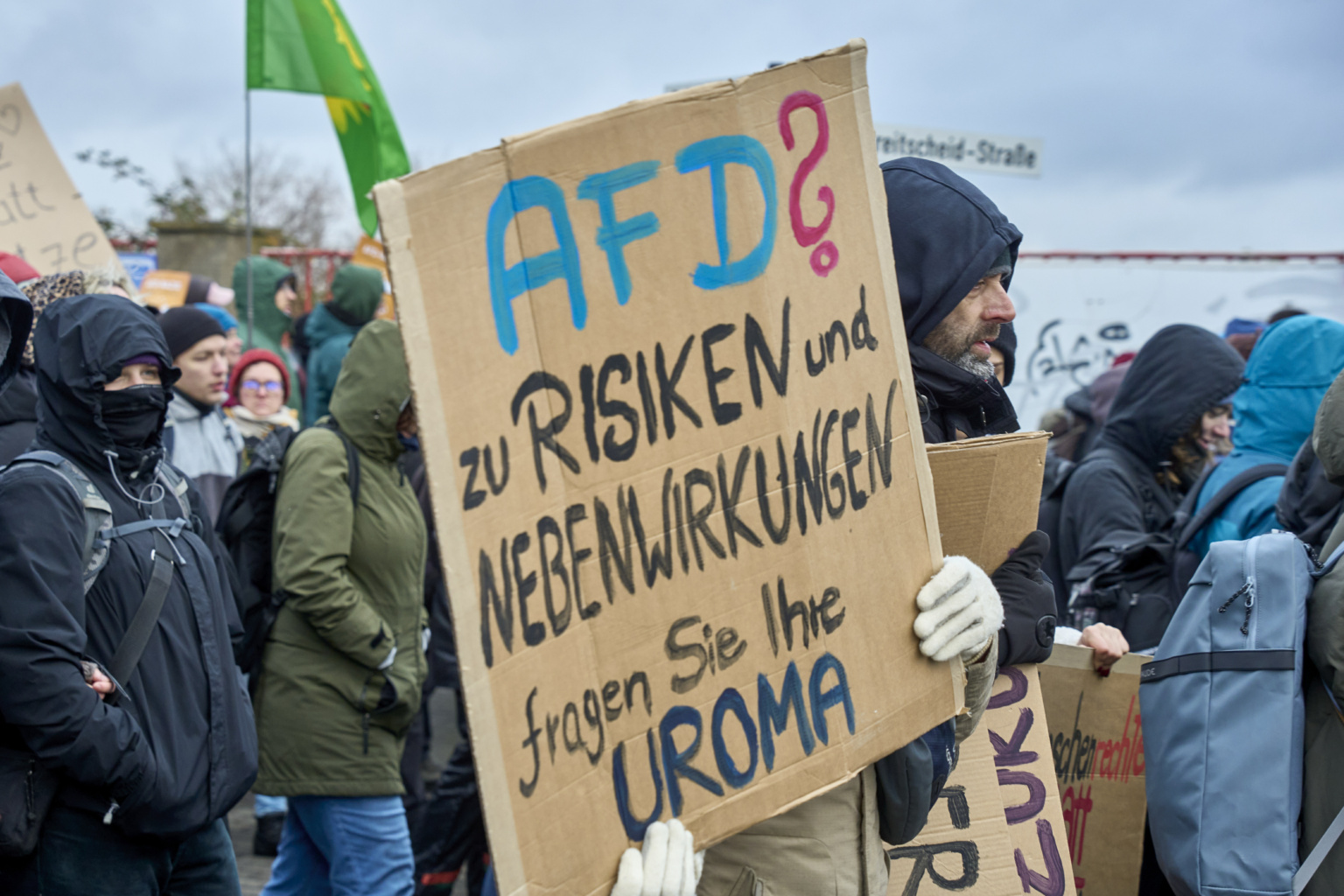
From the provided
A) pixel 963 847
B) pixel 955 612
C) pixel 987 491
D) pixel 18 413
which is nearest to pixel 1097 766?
pixel 963 847

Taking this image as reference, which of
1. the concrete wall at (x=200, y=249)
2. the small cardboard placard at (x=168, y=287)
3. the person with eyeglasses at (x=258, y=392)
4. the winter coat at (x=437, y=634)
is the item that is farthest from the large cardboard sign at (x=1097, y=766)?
the concrete wall at (x=200, y=249)

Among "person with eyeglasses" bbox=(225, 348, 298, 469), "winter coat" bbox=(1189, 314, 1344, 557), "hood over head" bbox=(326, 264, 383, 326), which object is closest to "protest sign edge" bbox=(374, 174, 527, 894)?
"winter coat" bbox=(1189, 314, 1344, 557)

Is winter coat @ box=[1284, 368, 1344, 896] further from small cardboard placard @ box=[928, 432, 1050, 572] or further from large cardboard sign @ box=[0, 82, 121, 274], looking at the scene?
large cardboard sign @ box=[0, 82, 121, 274]

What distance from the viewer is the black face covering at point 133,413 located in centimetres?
255

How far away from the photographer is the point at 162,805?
2393mm

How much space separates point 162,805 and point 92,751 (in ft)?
0.76

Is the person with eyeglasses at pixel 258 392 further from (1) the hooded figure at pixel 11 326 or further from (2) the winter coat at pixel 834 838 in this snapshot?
(2) the winter coat at pixel 834 838

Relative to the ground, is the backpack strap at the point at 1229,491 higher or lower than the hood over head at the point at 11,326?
lower

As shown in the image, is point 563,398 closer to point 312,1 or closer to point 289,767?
point 289,767

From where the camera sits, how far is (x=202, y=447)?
496 cm

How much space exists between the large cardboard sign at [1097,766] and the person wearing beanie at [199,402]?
3.61 m

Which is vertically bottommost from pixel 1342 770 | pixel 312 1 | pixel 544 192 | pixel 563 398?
pixel 1342 770

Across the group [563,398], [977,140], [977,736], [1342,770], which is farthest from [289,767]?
[977,140]

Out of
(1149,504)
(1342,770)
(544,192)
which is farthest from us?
(1149,504)
